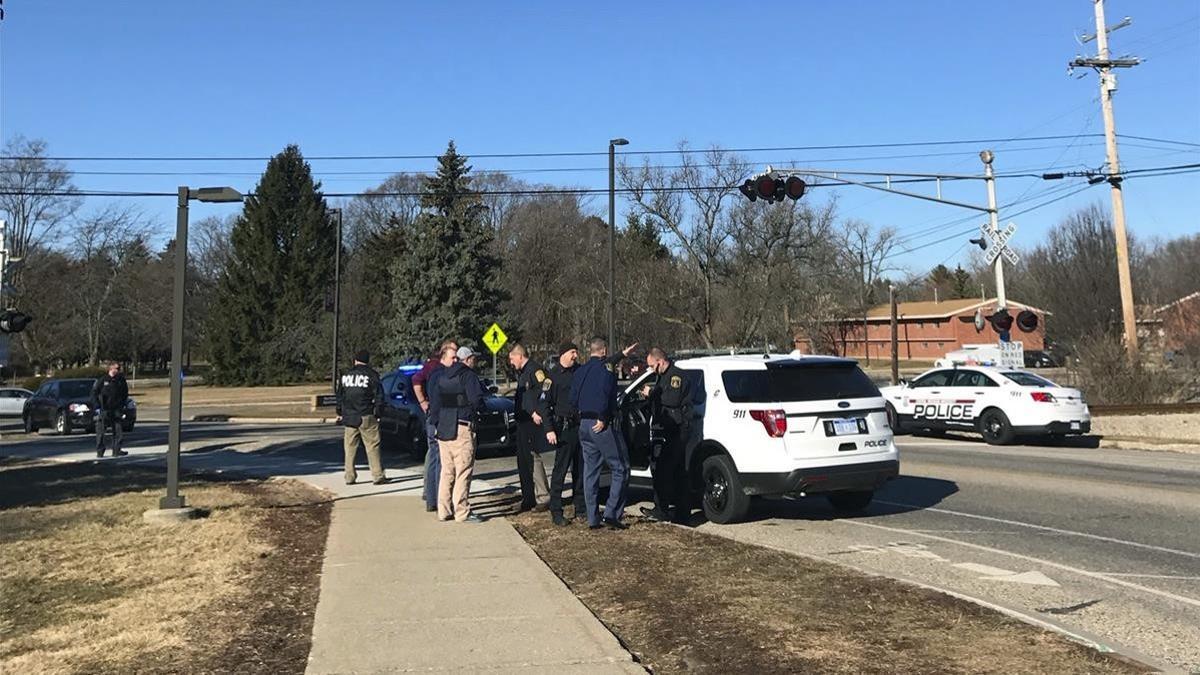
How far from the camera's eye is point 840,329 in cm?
7325

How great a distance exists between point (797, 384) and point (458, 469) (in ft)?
11.7

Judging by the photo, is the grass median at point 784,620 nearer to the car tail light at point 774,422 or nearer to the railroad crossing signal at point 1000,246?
the car tail light at point 774,422

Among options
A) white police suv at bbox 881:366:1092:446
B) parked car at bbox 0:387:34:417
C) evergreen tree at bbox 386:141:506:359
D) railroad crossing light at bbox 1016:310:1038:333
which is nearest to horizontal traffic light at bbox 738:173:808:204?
white police suv at bbox 881:366:1092:446

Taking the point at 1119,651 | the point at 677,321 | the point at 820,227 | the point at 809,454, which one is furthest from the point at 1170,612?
the point at 820,227

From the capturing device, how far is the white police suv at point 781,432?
882cm

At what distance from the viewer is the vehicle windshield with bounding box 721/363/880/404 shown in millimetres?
9008

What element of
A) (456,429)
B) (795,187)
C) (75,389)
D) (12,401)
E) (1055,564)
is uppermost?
(795,187)

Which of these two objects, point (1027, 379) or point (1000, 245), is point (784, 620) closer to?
point (1027, 379)

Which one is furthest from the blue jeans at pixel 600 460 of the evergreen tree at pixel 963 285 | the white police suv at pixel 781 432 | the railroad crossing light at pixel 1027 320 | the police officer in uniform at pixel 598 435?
the evergreen tree at pixel 963 285

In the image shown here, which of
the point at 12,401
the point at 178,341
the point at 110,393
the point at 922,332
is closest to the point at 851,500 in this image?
the point at 178,341

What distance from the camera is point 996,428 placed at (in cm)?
1853

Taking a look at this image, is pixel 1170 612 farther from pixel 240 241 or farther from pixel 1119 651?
pixel 240 241

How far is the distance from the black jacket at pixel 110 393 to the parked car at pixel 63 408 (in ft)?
26.7

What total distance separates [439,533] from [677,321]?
40909 millimetres
